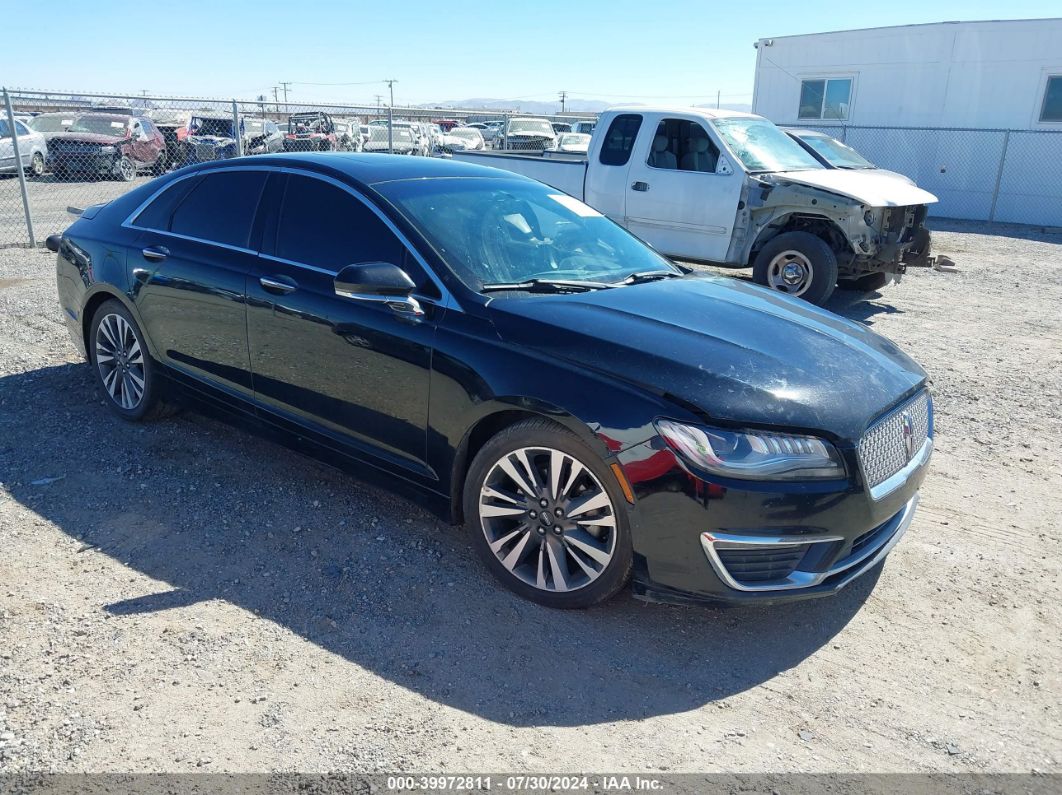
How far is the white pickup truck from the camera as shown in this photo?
8.62 metres

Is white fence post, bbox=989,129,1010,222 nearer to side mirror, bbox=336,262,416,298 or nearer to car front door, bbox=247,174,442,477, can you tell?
car front door, bbox=247,174,442,477

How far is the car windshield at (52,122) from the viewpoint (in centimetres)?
2292

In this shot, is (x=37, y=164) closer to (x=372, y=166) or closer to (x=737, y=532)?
(x=372, y=166)

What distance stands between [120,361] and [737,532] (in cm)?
400

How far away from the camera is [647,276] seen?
14.1 feet

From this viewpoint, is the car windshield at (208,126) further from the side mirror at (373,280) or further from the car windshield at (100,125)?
the side mirror at (373,280)

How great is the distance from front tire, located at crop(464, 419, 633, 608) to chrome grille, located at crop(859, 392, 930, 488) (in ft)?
3.16

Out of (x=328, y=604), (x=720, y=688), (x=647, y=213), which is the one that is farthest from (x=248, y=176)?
(x=647, y=213)

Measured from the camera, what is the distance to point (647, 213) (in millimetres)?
9570

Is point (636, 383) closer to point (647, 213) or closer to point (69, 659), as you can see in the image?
point (69, 659)

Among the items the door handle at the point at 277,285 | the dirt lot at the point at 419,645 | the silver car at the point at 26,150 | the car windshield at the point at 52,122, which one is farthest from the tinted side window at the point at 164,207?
the car windshield at the point at 52,122

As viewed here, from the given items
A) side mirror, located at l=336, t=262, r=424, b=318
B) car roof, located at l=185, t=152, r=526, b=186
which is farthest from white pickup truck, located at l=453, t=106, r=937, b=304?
side mirror, located at l=336, t=262, r=424, b=318

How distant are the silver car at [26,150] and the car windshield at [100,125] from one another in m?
0.89

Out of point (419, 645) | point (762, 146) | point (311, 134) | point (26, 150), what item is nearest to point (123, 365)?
point (419, 645)
